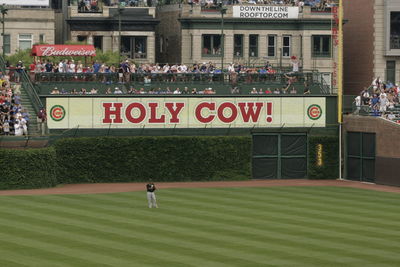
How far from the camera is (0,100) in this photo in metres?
60.2

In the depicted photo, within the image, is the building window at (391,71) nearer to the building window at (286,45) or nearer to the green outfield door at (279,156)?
the building window at (286,45)

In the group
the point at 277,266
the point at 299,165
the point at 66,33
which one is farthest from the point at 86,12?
the point at 277,266

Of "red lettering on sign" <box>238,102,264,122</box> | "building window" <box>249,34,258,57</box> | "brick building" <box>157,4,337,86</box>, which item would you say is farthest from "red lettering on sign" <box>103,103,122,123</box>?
"building window" <box>249,34,258,57</box>

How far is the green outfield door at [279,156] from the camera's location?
213 ft

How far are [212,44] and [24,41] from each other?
48.0 ft

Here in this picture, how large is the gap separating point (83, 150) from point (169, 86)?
785 cm

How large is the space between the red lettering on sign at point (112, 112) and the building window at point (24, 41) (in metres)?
21.9

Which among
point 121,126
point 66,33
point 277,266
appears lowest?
point 277,266

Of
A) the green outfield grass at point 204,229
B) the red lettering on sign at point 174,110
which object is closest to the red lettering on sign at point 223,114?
the red lettering on sign at point 174,110

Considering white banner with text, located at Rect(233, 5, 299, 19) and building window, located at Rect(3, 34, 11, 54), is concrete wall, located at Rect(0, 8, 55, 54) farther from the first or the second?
white banner with text, located at Rect(233, 5, 299, 19)

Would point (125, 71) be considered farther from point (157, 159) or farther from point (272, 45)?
point (272, 45)

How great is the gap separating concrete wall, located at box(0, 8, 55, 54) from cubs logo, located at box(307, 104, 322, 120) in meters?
25.0

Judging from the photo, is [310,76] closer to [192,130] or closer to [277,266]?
[192,130]

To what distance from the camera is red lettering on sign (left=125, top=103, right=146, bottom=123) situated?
209ft
